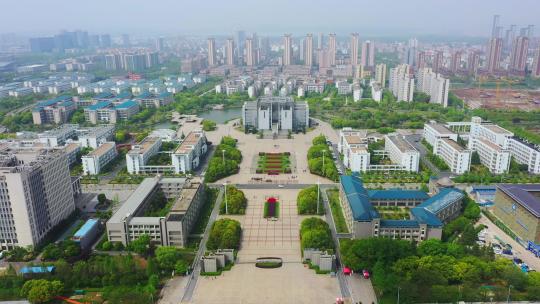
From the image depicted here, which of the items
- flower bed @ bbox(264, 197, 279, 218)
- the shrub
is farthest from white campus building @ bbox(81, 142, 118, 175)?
the shrub

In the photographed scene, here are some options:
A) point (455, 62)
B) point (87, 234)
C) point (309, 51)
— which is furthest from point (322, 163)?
point (309, 51)

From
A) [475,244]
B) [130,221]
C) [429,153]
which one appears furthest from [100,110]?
[475,244]

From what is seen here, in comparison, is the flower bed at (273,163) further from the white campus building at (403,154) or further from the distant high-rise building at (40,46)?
the distant high-rise building at (40,46)

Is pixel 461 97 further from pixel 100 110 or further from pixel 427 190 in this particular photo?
pixel 100 110

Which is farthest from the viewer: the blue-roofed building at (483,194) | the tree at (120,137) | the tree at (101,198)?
the tree at (120,137)

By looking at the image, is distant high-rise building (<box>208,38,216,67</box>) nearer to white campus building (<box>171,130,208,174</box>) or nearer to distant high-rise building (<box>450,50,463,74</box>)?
distant high-rise building (<box>450,50,463,74</box>)

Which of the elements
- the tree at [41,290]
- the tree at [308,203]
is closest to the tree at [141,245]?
the tree at [41,290]
